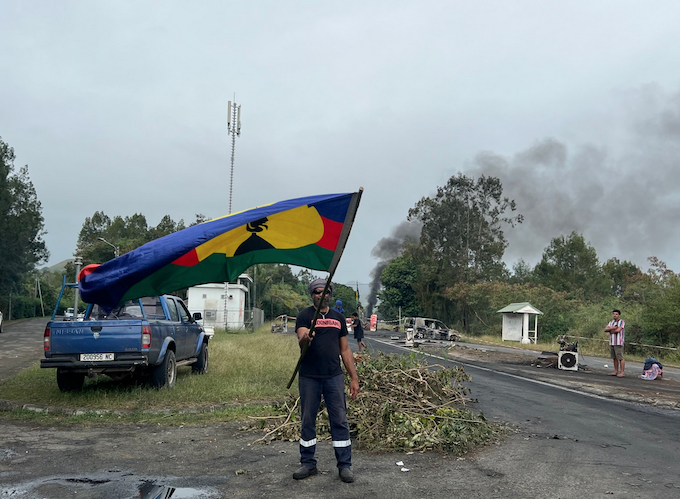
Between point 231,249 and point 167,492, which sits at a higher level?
point 231,249

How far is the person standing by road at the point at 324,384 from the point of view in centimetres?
582

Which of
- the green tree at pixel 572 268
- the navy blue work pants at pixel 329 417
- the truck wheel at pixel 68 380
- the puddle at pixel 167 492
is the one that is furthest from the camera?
the green tree at pixel 572 268

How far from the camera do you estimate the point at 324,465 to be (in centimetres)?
636

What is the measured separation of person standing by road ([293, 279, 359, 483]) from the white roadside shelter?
112 ft

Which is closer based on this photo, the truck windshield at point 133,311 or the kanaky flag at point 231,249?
the kanaky flag at point 231,249

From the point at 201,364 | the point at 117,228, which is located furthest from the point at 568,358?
the point at 117,228

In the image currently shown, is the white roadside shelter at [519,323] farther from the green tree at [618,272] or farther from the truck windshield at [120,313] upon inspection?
the green tree at [618,272]

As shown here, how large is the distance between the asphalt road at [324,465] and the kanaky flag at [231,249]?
1911mm

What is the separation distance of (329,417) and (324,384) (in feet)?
1.05

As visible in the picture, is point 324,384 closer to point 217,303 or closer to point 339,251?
point 339,251

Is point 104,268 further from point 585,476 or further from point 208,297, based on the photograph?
point 208,297

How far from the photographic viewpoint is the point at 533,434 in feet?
26.6

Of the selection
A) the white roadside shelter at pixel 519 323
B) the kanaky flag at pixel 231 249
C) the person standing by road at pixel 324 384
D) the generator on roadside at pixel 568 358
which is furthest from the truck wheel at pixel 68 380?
the white roadside shelter at pixel 519 323

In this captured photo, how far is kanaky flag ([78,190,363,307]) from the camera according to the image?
273 inches
